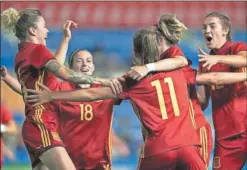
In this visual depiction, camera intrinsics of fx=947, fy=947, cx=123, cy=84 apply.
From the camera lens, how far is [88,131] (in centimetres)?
834

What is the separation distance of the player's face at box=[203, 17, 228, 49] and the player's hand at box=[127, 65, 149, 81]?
173 cm

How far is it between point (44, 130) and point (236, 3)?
10623 mm

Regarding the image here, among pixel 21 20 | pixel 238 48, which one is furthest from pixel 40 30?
pixel 238 48

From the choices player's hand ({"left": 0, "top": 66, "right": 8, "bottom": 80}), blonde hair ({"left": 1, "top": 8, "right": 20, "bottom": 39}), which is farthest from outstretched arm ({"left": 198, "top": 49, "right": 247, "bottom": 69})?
player's hand ({"left": 0, "top": 66, "right": 8, "bottom": 80})

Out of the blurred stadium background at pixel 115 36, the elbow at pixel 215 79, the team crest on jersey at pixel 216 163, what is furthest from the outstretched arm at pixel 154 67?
the blurred stadium background at pixel 115 36

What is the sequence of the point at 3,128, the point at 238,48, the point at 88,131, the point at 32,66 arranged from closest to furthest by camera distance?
the point at 32,66 → the point at 88,131 → the point at 238,48 → the point at 3,128

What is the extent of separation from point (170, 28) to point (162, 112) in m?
0.76

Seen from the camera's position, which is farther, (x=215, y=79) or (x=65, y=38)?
(x=65, y=38)

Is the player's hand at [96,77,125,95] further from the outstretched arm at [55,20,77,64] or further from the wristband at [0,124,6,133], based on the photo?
the wristband at [0,124,6,133]

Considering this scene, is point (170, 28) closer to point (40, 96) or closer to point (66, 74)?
point (66, 74)

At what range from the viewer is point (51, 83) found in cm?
→ 780

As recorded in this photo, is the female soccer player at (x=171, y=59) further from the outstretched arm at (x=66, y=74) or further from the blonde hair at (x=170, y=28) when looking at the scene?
the outstretched arm at (x=66, y=74)

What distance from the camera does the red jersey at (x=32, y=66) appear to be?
7.57 meters

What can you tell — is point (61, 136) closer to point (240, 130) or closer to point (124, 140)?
point (240, 130)
